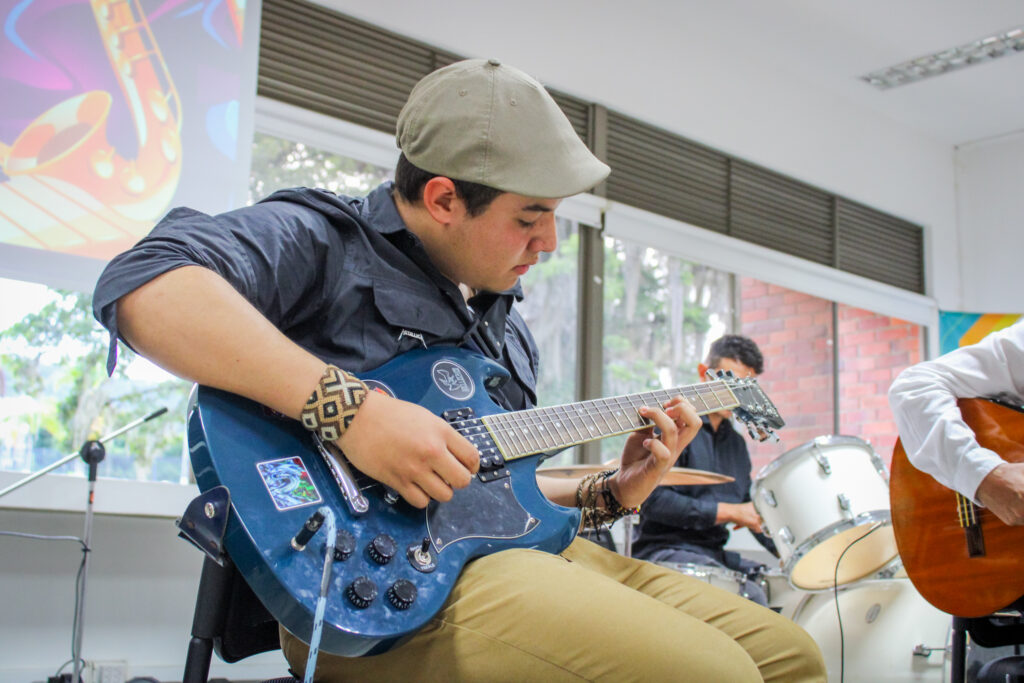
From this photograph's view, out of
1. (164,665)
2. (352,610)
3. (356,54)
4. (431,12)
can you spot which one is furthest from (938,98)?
(352,610)

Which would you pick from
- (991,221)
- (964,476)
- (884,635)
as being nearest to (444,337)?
(964,476)

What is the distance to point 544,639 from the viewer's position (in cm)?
103

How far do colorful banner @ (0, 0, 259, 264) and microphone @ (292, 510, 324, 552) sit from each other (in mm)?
2142

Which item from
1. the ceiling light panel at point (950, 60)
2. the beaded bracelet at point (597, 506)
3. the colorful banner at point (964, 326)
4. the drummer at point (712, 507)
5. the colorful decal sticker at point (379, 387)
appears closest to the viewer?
the colorful decal sticker at point (379, 387)

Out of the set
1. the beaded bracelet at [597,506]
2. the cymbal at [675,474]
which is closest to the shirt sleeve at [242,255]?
the beaded bracelet at [597,506]

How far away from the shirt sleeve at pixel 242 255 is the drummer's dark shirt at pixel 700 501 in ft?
8.03

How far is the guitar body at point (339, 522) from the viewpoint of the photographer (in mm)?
1006

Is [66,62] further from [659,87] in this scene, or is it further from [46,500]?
[659,87]

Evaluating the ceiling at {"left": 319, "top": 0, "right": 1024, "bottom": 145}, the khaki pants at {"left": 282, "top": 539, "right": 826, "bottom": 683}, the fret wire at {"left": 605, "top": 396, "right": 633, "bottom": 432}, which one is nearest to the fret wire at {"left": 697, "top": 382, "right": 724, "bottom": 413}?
the fret wire at {"left": 605, "top": 396, "right": 633, "bottom": 432}

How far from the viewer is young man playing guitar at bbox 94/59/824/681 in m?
1.05

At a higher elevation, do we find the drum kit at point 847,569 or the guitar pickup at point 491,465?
the guitar pickup at point 491,465

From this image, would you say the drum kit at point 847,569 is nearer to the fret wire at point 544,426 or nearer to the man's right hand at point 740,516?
the man's right hand at point 740,516

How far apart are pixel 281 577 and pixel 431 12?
11.4 ft

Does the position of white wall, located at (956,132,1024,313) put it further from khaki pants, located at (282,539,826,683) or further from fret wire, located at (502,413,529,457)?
khaki pants, located at (282,539,826,683)
